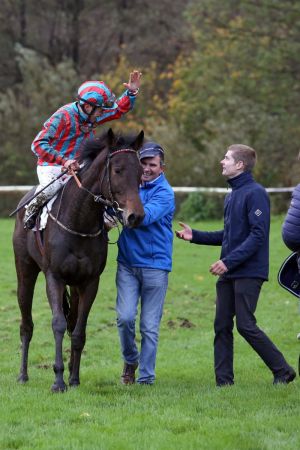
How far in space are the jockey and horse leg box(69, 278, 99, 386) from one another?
2.95 feet

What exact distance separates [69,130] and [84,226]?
1.03m

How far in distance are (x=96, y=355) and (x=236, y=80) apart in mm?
26276

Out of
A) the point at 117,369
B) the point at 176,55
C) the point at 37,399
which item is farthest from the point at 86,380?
the point at 176,55

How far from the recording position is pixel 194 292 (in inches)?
624

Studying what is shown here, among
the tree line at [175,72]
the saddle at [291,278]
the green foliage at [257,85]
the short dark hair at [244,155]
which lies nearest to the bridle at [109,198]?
the short dark hair at [244,155]

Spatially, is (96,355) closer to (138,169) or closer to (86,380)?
(86,380)

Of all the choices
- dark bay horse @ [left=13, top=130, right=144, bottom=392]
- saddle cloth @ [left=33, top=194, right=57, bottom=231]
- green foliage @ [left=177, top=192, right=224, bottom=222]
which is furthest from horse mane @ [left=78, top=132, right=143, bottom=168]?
green foliage @ [left=177, top=192, right=224, bottom=222]

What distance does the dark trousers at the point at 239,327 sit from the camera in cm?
781

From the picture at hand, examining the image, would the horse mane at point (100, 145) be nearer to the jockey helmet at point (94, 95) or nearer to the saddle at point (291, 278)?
the jockey helmet at point (94, 95)

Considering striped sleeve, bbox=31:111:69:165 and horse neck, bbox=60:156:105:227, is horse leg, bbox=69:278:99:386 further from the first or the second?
striped sleeve, bbox=31:111:69:165

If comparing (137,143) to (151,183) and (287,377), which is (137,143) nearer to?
(151,183)

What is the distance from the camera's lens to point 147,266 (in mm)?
8180

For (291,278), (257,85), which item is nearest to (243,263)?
(291,278)

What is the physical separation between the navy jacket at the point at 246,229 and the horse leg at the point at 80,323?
124 cm
